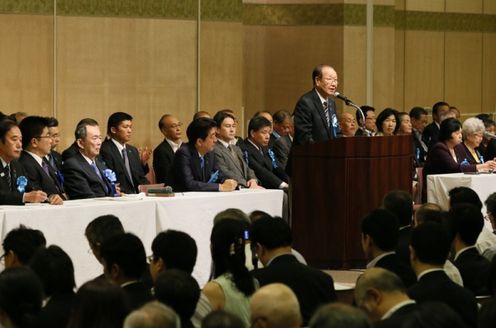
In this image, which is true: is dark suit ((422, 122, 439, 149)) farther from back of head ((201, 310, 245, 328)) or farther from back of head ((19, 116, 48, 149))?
back of head ((201, 310, 245, 328))

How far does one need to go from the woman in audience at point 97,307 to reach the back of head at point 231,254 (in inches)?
53.9

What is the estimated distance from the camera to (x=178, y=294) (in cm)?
426

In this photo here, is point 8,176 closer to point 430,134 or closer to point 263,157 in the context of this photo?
point 263,157

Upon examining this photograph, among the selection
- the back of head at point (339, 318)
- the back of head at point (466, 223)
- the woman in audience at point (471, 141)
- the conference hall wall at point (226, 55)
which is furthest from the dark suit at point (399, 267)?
the conference hall wall at point (226, 55)

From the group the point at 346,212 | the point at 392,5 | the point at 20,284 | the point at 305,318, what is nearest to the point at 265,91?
the point at 392,5

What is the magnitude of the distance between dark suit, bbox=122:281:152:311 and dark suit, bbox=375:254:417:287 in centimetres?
148

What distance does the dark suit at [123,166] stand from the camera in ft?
32.8

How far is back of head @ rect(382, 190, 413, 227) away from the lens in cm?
691

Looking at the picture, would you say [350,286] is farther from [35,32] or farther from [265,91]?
[265,91]

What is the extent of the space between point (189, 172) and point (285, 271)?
390cm

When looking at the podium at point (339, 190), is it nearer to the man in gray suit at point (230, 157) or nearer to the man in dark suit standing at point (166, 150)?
the man in gray suit at point (230, 157)

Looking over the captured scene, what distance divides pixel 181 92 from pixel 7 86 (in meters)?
2.09

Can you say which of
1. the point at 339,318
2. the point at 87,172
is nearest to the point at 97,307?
the point at 339,318

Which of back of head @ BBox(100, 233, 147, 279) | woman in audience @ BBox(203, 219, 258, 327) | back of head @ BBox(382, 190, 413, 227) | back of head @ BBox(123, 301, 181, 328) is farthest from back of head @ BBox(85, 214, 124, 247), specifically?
back of head @ BBox(123, 301, 181, 328)
